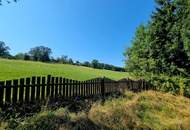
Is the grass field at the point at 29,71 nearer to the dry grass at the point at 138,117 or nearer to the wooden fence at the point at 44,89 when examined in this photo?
the wooden fence at the point at 44,89

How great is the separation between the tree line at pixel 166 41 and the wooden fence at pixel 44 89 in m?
7.63

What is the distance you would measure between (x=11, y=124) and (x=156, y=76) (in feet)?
55.7

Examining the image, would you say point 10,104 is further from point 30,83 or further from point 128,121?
point 128,121

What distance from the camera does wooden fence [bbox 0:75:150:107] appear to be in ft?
29.4

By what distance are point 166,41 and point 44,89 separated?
14.1m

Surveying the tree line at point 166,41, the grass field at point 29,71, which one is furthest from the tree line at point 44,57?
the tree line at point 166,41

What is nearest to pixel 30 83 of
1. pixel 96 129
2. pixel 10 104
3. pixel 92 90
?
pixel 10 104

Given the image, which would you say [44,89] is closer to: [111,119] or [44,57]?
[111,119]

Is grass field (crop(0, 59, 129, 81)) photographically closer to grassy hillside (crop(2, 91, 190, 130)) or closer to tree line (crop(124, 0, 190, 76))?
tree line (crop(124, 0, 190, 76))

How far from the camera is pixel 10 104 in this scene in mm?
8961

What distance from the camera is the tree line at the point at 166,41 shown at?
71.6 ft

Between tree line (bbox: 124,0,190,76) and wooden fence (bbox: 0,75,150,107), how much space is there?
7630mm

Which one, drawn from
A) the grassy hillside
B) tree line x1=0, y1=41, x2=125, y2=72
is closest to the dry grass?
the grassy hillside

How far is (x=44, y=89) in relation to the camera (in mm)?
10703
